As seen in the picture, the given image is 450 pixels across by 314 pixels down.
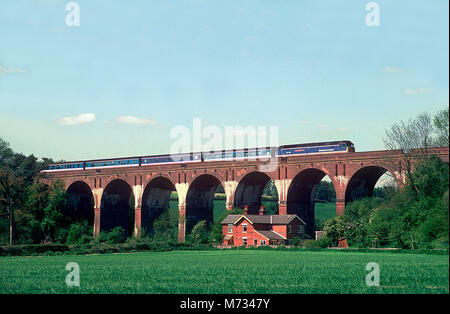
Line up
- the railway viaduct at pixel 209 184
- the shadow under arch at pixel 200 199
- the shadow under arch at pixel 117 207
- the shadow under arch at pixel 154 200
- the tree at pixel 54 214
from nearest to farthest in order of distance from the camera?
1. the railway viaduct at pixel 209 184
2. the shadow under arch at pixel 200 199
3. the tree at pixel 54 214
4. the shadow under arch at pixel 154 200
5. the shadow under arch at pixel 117 207

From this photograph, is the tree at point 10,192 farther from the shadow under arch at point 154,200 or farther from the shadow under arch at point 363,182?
the shadow under arch at point 363,182

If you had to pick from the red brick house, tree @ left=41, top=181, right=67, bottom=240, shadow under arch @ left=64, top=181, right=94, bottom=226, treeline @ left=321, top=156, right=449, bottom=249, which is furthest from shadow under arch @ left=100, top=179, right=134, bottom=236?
treeline @ left=321, top=156, right=449, bottom=249

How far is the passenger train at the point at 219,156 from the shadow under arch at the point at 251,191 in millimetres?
2686

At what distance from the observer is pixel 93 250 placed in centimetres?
5509

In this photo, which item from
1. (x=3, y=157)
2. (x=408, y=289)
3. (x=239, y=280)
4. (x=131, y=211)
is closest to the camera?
(x=408, y=289)

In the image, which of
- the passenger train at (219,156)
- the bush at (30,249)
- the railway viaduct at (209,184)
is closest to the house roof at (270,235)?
the railway viaduct at (209,184)

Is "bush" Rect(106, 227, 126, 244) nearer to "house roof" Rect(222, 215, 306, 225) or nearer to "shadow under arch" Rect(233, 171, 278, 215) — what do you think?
"house roof" Rect(222, 215, 306, 225)

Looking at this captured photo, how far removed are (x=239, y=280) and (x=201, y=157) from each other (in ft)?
163

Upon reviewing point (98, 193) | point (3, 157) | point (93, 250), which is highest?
point (3, 157)

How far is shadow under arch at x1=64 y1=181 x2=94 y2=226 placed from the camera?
3125 inches

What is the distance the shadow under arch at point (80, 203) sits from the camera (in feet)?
260

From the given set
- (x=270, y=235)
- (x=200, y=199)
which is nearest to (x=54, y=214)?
(x=200, y=199)

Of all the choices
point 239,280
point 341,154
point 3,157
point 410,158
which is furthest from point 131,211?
point 239,280

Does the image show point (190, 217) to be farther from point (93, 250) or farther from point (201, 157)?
point (93, 250)
